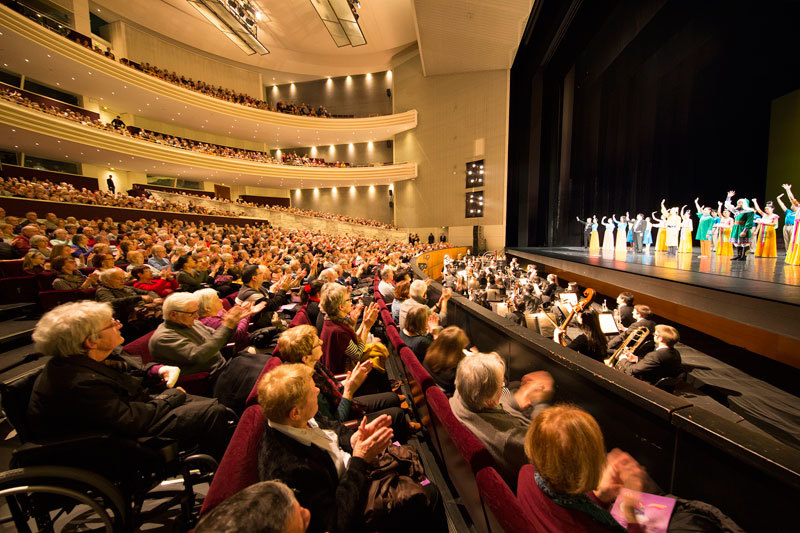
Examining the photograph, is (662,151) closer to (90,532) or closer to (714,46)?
(714,46)

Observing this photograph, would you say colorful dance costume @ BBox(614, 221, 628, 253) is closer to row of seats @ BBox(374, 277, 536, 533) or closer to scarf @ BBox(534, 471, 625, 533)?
row of seats @ BBox(374, 277, 536, 533)

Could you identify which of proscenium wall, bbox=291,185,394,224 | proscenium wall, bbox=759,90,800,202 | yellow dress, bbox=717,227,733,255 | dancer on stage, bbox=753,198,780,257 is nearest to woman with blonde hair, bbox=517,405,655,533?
dancer on stage, bbox=753,198,780,257

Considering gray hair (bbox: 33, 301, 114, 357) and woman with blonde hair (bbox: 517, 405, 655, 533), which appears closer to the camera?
woman with blonde hair (bbox: 517, 405, 655, 533)

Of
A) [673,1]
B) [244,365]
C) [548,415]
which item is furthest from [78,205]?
[673,1]

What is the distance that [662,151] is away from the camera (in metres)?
9.72

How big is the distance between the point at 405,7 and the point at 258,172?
39.0 ft

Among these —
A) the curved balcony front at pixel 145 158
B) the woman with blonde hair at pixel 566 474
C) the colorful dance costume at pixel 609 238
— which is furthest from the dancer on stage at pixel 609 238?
the curved balcony front at pixel 145 158

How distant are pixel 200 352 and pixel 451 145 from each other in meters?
19.4

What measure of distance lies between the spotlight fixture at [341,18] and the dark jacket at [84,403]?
16736 millimetres

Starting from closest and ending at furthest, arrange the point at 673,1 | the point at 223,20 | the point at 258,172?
the point at 673,1 → the point at 223,20 → the point at 258,172

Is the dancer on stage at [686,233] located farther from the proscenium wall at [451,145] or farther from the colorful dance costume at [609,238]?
the proscenium wall at [451,145]

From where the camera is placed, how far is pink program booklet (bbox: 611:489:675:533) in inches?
34.9

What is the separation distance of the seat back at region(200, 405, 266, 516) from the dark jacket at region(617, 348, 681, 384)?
9.30 feet

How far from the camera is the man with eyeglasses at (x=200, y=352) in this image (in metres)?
1.86
